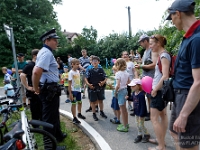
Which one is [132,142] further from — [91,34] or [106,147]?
[91,34]

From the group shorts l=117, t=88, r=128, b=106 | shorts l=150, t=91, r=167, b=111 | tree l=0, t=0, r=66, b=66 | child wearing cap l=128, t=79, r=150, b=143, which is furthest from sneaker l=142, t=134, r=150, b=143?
tree l=0, t=0, r=66, b=66

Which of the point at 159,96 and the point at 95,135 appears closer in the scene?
the point at 159,96

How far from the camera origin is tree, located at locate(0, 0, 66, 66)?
776 inches

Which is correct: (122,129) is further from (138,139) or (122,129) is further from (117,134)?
(138,139)

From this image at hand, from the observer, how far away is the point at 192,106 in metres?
1.73

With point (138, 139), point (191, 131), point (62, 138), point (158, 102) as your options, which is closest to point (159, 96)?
point (158, 102)

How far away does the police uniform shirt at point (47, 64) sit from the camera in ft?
10.3

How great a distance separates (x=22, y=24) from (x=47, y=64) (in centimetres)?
1939

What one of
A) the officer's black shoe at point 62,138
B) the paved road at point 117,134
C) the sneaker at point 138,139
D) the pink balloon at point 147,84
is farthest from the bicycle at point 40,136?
the pink balloon at point 147,84

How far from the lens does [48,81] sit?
3348mm

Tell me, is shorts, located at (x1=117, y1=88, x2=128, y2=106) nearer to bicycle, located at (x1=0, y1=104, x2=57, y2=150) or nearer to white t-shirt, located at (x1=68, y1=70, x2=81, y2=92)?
white t-shirt, located at (x1=68, y1=70, x2=81, y2=92)

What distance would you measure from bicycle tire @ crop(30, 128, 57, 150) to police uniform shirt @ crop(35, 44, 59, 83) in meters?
0.87

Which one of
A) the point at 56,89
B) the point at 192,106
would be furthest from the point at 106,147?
the point at 192,106

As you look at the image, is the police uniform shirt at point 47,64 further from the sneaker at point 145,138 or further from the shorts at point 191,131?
the shorts at point 191,131
